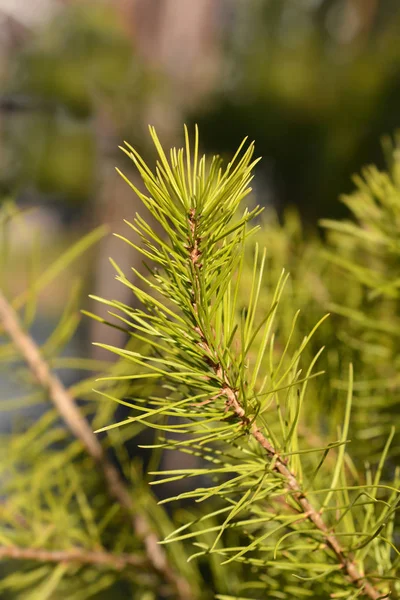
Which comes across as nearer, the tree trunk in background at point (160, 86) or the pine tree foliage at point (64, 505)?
the pine tree foliage at point (64, 505)

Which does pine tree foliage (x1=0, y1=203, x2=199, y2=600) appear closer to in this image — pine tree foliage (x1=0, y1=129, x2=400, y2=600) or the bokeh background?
pine tree foliage (x1=0, y1=129, x2=400, y2=600)

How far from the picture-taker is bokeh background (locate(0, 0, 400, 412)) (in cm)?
65

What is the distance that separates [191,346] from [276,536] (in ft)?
0.24

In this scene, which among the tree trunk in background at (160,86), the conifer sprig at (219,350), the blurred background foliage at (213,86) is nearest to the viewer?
the conifer sprig at (219,350)

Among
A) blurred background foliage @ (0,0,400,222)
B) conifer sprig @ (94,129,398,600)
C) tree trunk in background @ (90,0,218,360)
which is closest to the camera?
conifer sprig @ (94,129,398,600)

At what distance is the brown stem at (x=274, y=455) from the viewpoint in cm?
10

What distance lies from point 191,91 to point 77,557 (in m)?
0.85

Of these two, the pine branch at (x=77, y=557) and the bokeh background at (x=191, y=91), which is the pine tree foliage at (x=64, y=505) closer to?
the pine branch at (x=77, y=557)

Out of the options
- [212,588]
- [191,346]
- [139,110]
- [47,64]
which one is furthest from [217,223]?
[47,64]

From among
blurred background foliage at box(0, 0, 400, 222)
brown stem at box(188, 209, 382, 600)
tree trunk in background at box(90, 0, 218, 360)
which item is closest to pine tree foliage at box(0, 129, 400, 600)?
brown stem at box(188, 209, 382, 600)

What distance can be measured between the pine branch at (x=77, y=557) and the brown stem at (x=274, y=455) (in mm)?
75

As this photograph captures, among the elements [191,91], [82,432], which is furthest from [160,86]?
[82,432]

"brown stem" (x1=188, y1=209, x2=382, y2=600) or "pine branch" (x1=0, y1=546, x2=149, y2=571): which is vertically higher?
"brown stem" (x1=188, y1=209, x2=382, y2=600)

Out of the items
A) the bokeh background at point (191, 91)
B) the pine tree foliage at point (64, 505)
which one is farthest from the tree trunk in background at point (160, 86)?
the pine tree foliage at point (64, 505)
